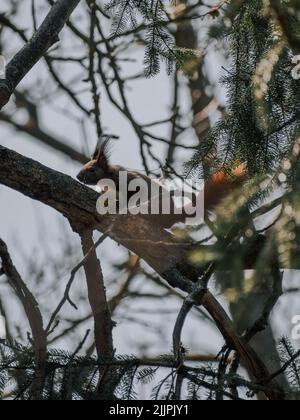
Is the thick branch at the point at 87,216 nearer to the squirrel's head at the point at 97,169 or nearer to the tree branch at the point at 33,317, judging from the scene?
the tree branch at the point at 33,317

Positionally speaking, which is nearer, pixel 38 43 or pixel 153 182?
pixel 38 43

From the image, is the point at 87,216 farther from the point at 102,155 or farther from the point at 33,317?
the point at 102,155

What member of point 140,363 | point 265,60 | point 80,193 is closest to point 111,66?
point 80,193

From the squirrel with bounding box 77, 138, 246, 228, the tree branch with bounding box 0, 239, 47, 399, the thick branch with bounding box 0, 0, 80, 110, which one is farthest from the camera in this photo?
the squirrel with bounding box 77, 138, 246, 228

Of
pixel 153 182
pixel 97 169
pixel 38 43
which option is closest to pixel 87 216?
pixel 38 43

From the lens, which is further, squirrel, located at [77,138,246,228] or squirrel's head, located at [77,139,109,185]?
squirrel's head, located at [77,139,109,185]

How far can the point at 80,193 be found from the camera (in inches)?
116

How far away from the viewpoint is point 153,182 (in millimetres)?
4289

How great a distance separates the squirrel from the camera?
3400 millimetres

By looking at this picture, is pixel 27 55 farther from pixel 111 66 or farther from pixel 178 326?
pixel 111 66

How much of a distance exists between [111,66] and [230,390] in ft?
8.79

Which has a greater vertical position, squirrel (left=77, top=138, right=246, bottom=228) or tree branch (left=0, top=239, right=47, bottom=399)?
squirrel (left=77, top=138, right=246, bottom=228)

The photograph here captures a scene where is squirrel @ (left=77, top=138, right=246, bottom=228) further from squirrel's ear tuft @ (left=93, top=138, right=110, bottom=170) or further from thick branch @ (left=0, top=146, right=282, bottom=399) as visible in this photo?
thick branch @ (left=0, top=146, right=282, bottom=399)

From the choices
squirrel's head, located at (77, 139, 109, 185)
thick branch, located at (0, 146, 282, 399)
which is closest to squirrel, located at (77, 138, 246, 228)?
squirrel's head, located at (77, 139, 109, 185)
